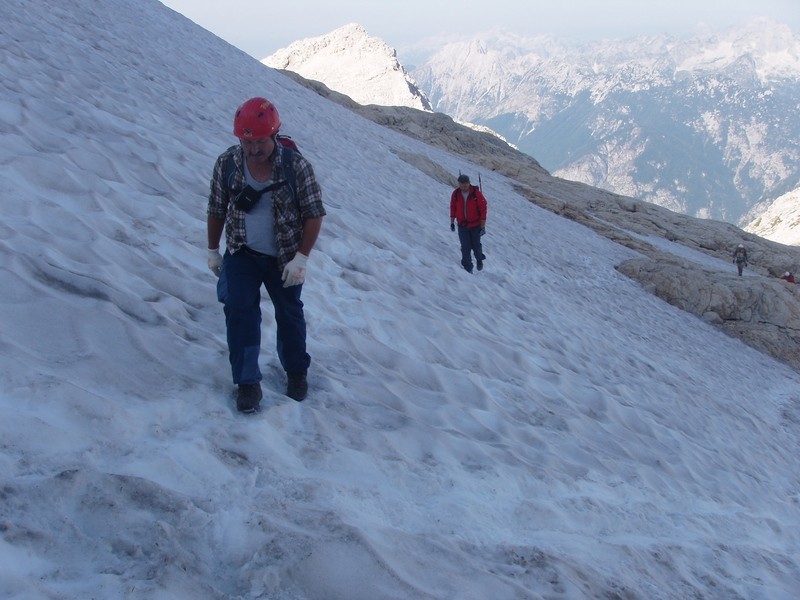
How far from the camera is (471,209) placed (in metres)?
11.7

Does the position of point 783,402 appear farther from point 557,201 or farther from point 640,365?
point 557,201

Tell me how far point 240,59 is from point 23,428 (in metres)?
22.8

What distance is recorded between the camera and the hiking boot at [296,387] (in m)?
4.72

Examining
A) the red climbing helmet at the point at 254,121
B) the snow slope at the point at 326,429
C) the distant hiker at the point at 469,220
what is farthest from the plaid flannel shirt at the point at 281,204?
the distant hiker at the point at 469,220

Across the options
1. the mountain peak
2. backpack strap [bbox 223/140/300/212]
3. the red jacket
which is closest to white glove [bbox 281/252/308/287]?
backpack strap [bbox 223/140/300/212]

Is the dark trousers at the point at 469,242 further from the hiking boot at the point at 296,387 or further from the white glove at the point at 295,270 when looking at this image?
the white glove at the point at 295,270

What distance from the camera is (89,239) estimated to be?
5652 mm

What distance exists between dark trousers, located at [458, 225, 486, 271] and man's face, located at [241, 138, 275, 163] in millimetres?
7538

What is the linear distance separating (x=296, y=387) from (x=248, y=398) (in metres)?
0.47

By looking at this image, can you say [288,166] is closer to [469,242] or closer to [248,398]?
[248,398]

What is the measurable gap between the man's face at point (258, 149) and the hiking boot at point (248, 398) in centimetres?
135

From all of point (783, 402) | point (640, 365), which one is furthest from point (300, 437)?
point (783, 402)

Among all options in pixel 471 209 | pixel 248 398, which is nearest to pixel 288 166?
pixel 248 398

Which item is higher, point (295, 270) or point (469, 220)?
point (469, 220)
